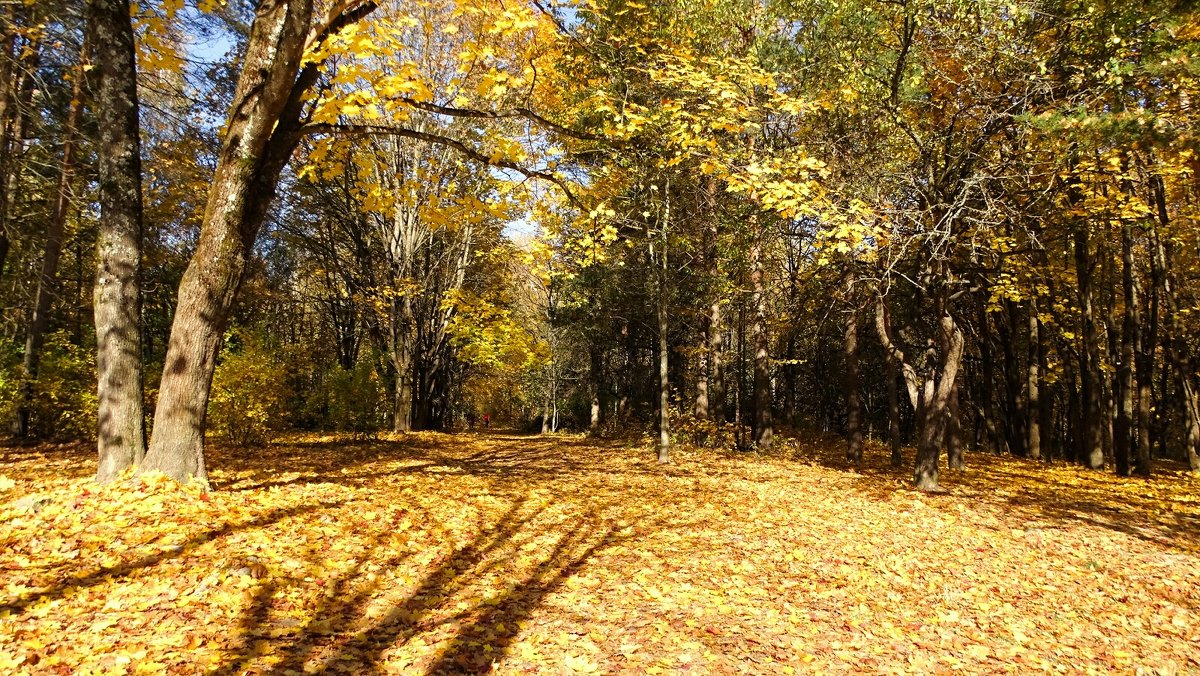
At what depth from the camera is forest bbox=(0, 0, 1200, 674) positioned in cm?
418

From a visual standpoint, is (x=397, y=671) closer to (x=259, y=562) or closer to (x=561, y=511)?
(x=259, y=562)

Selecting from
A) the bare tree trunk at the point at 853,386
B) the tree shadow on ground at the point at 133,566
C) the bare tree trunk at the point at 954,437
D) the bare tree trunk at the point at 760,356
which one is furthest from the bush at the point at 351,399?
the bare tree trunk at the point at 954,437

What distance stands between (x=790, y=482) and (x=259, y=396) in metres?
10.1

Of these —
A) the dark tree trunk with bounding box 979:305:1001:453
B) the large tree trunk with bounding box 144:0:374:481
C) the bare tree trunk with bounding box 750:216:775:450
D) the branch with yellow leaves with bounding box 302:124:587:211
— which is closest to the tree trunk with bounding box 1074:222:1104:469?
the dark tree trunk with bounding box 979:305:1001:453

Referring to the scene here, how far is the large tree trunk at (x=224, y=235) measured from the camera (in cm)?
517

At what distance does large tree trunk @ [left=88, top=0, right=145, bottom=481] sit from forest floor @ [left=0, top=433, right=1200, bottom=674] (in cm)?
63

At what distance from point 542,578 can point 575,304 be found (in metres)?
12.3

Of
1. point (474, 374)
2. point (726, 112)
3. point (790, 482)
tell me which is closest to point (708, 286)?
point (790, 482)

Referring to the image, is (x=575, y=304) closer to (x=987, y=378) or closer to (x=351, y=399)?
(x=351, y=399)

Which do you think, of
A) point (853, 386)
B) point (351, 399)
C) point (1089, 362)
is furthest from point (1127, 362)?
point (351, 399)

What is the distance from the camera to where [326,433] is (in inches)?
570

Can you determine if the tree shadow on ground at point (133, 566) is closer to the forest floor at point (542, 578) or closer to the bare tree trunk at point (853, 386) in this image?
the forest floor at point (542, 578)

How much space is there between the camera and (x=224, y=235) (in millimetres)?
5285

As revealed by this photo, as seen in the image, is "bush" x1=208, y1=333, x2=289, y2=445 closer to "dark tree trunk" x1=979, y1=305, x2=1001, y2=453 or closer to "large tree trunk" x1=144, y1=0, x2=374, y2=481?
"large tree trunk" x1=144, y1=0, x2=374, y2=481
